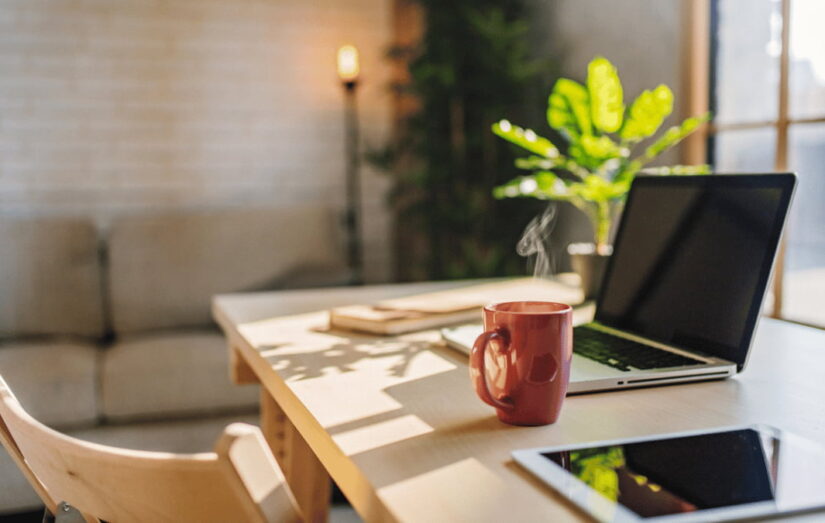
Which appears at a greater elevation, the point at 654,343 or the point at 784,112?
the point at 784,112

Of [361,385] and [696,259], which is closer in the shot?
[361,385]

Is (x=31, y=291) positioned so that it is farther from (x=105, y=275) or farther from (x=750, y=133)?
(x=750, y=133)

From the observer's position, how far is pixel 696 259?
109 cm

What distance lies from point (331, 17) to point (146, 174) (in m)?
1.01

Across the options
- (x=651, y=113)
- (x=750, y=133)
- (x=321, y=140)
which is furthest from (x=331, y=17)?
(x=651, y=113)

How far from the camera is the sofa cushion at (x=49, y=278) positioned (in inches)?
104

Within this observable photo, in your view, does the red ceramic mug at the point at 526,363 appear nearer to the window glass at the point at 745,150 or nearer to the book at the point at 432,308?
the book at the point at 432,308

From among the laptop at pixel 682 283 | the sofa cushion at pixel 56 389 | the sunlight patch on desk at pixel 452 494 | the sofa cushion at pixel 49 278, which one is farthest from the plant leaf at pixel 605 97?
the sofa cushion at pixel 49 278

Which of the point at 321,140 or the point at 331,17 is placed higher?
the point at 331,17

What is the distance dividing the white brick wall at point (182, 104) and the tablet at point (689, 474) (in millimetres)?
2924

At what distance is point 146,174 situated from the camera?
3.32 meters

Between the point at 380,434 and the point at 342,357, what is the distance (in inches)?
13.6

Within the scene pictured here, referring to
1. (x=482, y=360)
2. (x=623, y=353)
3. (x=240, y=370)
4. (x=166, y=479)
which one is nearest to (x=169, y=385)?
(x=240, y=370)

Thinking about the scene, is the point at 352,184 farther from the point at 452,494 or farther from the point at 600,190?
the point at 452,494
